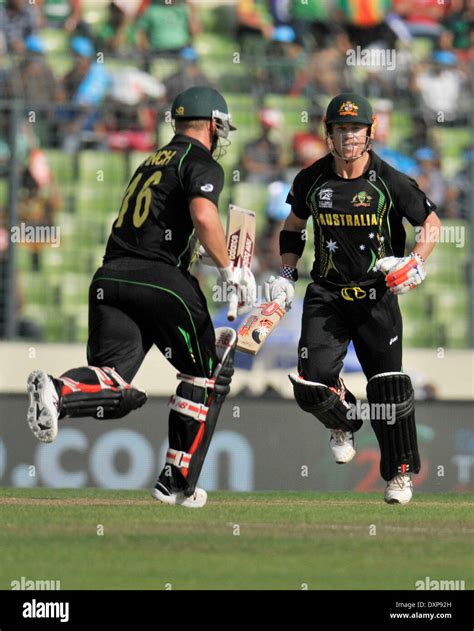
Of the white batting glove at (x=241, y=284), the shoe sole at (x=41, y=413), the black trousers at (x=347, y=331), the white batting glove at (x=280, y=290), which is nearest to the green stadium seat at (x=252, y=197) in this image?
the white batting glove at (x=280, y=290)

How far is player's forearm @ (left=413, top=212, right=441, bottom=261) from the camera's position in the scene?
29.8 ft

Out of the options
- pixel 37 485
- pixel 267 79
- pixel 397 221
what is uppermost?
pixel 267 79

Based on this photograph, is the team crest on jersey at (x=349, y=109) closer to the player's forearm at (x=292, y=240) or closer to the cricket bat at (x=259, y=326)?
the player's forearm at (x=292, y=240)

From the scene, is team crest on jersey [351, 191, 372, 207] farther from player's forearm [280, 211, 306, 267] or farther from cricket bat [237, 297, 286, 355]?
cricket bat [237, 297, 286, 355]

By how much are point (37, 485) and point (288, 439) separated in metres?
2.40

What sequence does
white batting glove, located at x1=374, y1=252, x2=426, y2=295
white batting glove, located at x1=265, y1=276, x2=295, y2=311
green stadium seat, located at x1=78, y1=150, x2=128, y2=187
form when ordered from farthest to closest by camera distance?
green stadium seat, located at x1=78, y1=150, x2=128, y2=187, white batting glove, located at x1=265, y1=276, x2=295, y2=311, white batting glove, located at x1=374, y1=252, x2=426, y2=295

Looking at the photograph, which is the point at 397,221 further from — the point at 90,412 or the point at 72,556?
the point at 72,556

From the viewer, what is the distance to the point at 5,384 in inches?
535

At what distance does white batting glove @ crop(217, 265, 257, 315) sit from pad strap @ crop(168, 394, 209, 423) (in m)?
0.62

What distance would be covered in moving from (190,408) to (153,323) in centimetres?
55

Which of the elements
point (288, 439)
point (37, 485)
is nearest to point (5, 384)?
point (37, 485)

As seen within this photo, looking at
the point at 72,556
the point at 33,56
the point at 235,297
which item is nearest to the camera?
the point at 72,556

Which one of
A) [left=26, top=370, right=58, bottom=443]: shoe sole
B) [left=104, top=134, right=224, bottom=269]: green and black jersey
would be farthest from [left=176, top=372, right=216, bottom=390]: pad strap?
[left=26, top=370, right=58, bottom=443]: shoe sole
